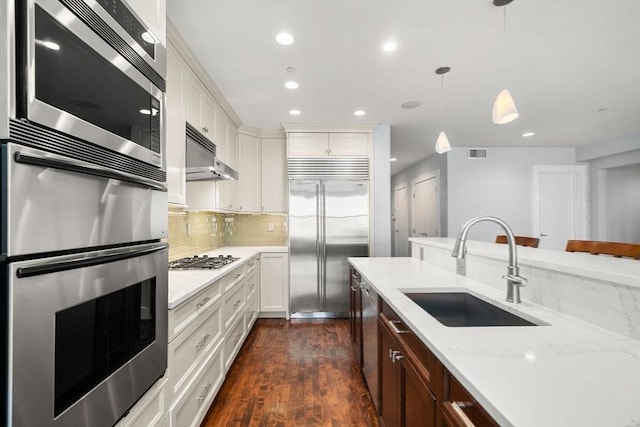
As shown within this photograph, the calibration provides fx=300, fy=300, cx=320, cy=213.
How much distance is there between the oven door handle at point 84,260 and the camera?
653 mm

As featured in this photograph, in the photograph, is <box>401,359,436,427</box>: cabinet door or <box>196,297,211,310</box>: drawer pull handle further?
<box>196,297,211,310</box>: drawer pull handle

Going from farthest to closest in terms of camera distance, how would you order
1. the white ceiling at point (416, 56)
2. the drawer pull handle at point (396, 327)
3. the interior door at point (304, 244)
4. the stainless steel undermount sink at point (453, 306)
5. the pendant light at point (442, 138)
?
the interior door at point (304, 244)
the pendant light at point (442, 138)
the white ceiling at point (416, 56)
the stainless steel undermount sink at point (453, 306)
the drawer pull handle at point (396, 327)

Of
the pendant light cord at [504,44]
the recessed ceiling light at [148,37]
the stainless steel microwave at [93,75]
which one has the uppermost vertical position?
the pendant light cord at [504,44]

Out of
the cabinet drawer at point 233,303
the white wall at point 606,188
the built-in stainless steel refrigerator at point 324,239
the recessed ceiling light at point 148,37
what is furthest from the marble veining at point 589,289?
the white wall at point 606,188

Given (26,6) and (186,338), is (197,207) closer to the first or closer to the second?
(186,338)

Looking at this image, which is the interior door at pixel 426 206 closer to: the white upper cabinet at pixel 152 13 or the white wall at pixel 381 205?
the white wall at pixel 381 205

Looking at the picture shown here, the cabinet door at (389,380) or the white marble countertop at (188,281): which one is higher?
the white marble countertop at (188,281)

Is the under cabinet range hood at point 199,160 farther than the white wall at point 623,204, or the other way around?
the white wall at point 623,204

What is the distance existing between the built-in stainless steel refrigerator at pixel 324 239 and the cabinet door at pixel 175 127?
1886mm

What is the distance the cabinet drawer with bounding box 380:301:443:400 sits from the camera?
90 cm

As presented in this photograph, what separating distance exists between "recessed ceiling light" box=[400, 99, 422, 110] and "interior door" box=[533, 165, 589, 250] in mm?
3618

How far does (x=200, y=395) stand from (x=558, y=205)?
6514mm

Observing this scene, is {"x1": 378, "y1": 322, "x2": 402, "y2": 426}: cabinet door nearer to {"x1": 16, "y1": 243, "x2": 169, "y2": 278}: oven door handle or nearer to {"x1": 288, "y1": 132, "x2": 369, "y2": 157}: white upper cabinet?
{"x1": 16, "y1": 243, "x2": 169, "y2": 278}: oven door handle

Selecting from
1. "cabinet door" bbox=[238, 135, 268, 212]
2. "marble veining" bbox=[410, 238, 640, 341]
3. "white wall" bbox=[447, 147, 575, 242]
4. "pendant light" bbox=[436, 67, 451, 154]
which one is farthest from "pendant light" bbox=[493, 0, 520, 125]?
"white wall" bbox=[447, 147, 575, 242]
